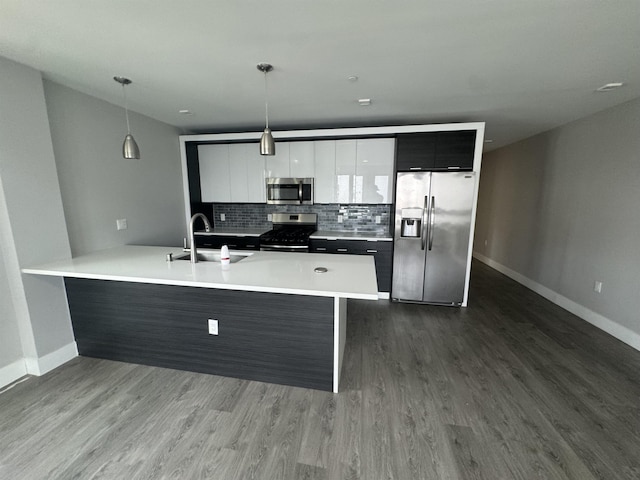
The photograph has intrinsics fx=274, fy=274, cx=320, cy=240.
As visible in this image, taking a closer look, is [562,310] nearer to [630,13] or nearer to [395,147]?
[395,147]

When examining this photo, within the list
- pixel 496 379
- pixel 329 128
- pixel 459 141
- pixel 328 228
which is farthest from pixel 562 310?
pixel 329 128

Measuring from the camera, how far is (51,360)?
7.69 feet

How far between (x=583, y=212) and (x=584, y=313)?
1.23 m

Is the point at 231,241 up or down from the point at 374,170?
down

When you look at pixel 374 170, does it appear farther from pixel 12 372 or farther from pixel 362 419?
pixel 12 372

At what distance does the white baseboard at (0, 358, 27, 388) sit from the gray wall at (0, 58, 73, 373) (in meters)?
0.06

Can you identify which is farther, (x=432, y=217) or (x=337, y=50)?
(x=432, y=217)

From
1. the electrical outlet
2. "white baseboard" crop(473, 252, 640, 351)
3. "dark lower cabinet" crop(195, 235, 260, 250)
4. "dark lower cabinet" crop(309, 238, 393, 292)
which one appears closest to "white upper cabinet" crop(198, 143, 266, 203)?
"dark lower cabinet" crop(195, 235, 260, 250)

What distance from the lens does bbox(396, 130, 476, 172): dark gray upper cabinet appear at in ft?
11.2

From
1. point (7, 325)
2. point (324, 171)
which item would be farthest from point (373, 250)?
point (7, 325)

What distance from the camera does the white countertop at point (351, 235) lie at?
3.79m

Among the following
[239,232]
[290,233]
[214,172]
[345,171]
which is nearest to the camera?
[345,171]

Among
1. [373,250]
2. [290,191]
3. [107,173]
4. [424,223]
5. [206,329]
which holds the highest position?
[107,173]

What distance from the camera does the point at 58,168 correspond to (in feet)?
8.21
